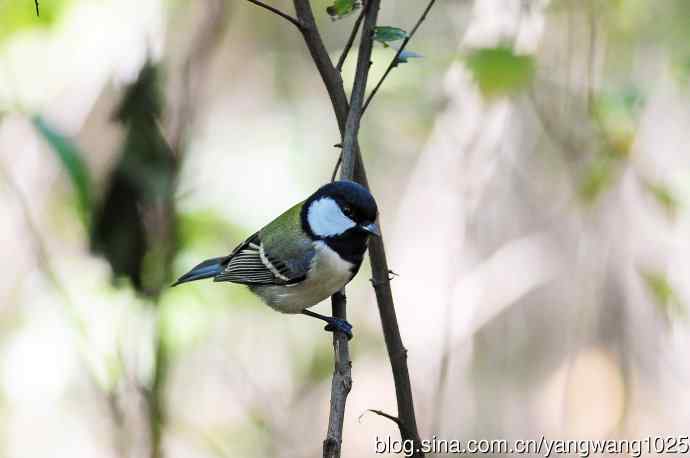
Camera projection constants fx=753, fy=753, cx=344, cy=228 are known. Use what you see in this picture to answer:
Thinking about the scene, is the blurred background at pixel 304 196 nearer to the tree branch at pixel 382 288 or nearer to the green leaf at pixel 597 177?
the green leaf at pixel 597 177

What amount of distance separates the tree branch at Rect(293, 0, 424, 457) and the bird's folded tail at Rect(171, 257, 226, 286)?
3.29 feet

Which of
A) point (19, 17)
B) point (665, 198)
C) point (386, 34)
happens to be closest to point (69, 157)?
Result: point (386, 34)

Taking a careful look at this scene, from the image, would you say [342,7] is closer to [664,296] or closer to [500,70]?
[500,70]

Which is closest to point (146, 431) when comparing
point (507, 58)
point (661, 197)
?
point (507, 58)

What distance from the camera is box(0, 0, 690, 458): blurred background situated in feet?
7.98

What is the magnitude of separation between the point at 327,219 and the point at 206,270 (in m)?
0.58

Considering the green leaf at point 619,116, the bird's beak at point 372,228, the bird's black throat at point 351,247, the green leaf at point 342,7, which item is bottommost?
the bird's black throat at point 351,247

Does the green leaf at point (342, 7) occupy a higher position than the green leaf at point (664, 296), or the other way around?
the green leaf at point (342, 7)

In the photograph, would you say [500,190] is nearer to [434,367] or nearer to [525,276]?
[525,276]

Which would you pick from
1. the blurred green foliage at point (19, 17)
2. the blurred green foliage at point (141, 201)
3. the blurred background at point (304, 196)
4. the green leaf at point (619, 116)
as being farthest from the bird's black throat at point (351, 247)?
the blurred green foliage at point (19, 17)

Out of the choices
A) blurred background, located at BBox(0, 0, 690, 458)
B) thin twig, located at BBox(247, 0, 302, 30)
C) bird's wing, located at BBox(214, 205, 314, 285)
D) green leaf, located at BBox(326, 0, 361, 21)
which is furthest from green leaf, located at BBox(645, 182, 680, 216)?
thin twig, located at BBox(247, 0, 302, 30)

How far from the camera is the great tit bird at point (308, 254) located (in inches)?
82.3

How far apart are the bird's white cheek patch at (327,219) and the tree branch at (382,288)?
1.26 ft

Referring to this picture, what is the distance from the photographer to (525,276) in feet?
12.0
